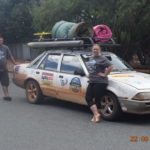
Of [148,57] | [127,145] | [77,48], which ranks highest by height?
[77,48]

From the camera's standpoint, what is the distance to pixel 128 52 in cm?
1902

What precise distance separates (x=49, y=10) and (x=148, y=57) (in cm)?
506

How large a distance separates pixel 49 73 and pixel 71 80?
100 centimetres

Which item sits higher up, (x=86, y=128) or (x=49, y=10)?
(x=49, y=10)

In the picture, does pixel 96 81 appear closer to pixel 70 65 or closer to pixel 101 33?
pixel 70 65

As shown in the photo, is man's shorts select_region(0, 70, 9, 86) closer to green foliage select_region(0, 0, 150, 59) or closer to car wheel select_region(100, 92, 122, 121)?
car wheel select_region(100, 92, 122, 121)

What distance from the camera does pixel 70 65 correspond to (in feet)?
35.3

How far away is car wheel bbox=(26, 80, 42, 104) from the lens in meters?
11.6

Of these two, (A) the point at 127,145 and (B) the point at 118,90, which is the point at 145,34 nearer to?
(B) the point at 118,90

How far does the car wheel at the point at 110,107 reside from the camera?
9320 millimetres

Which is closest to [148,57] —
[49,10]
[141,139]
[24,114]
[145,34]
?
[145,34]

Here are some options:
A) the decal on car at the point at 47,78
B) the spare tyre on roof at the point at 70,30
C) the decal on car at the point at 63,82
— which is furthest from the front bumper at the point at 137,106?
the spare tyre on roof at the point at 70,30

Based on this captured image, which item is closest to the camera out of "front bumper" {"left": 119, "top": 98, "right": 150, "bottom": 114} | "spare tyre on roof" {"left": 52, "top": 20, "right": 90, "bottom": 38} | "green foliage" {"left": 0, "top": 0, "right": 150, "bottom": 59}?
"front bumper" {"left": 119, "top": 98, "right": 150, "bottom": 114}
